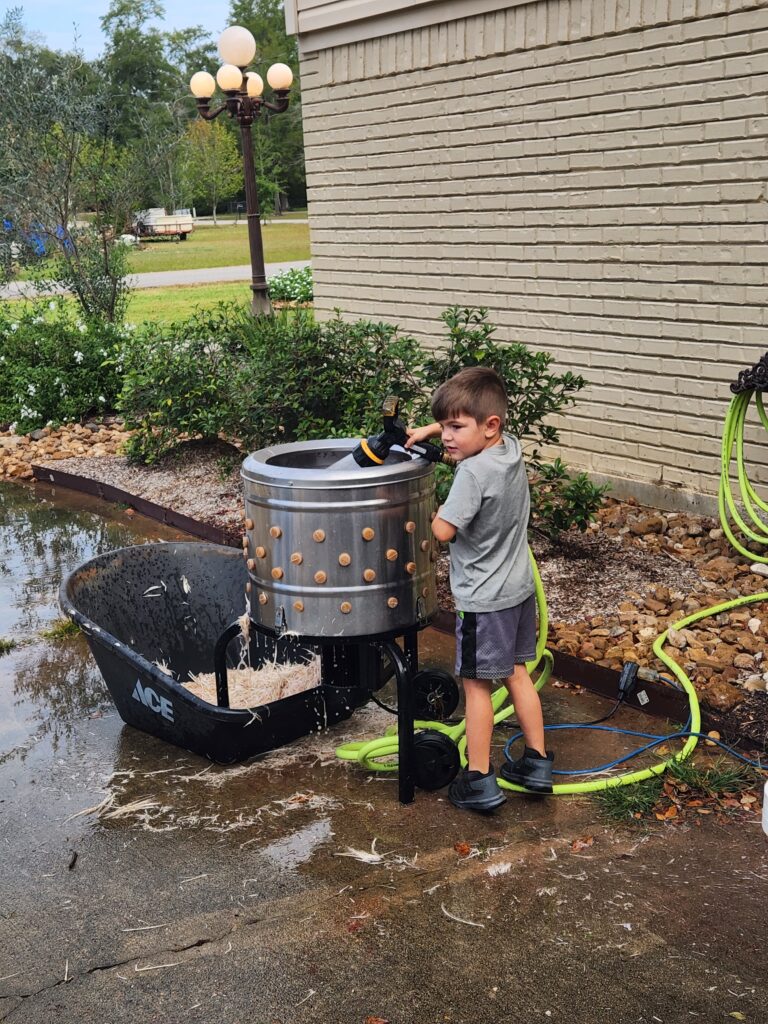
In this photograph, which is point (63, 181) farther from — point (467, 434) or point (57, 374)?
point (467, 434)

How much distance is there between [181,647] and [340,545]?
5.30ft

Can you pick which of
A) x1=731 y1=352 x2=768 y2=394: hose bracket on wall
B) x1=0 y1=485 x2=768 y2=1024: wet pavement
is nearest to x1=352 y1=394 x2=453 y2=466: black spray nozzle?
x1=0 y1=485 x2=768 y2=1024: wet pavement

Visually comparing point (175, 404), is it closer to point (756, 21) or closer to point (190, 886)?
point (756, 21)

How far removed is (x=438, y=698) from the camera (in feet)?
14.2

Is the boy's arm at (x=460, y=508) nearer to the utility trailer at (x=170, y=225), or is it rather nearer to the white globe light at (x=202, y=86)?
the white globe light at (x=202, y=86)

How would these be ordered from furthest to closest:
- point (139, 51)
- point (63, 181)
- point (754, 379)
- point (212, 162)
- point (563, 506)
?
point (139, 51)
point (212, 162)
point (63, 181)
point (563, 506)
point (754, 379)

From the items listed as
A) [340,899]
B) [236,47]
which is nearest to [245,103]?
[236,47]

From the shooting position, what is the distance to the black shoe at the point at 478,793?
3.65 m

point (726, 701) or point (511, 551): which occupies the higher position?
point (511, 551)

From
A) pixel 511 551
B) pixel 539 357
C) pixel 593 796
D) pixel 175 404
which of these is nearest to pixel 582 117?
pixel 539 357

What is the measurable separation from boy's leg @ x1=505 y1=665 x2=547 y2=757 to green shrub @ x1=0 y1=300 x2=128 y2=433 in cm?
732

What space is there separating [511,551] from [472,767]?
2.38 feet

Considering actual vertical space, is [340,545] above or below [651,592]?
above

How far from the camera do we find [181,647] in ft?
16.0
